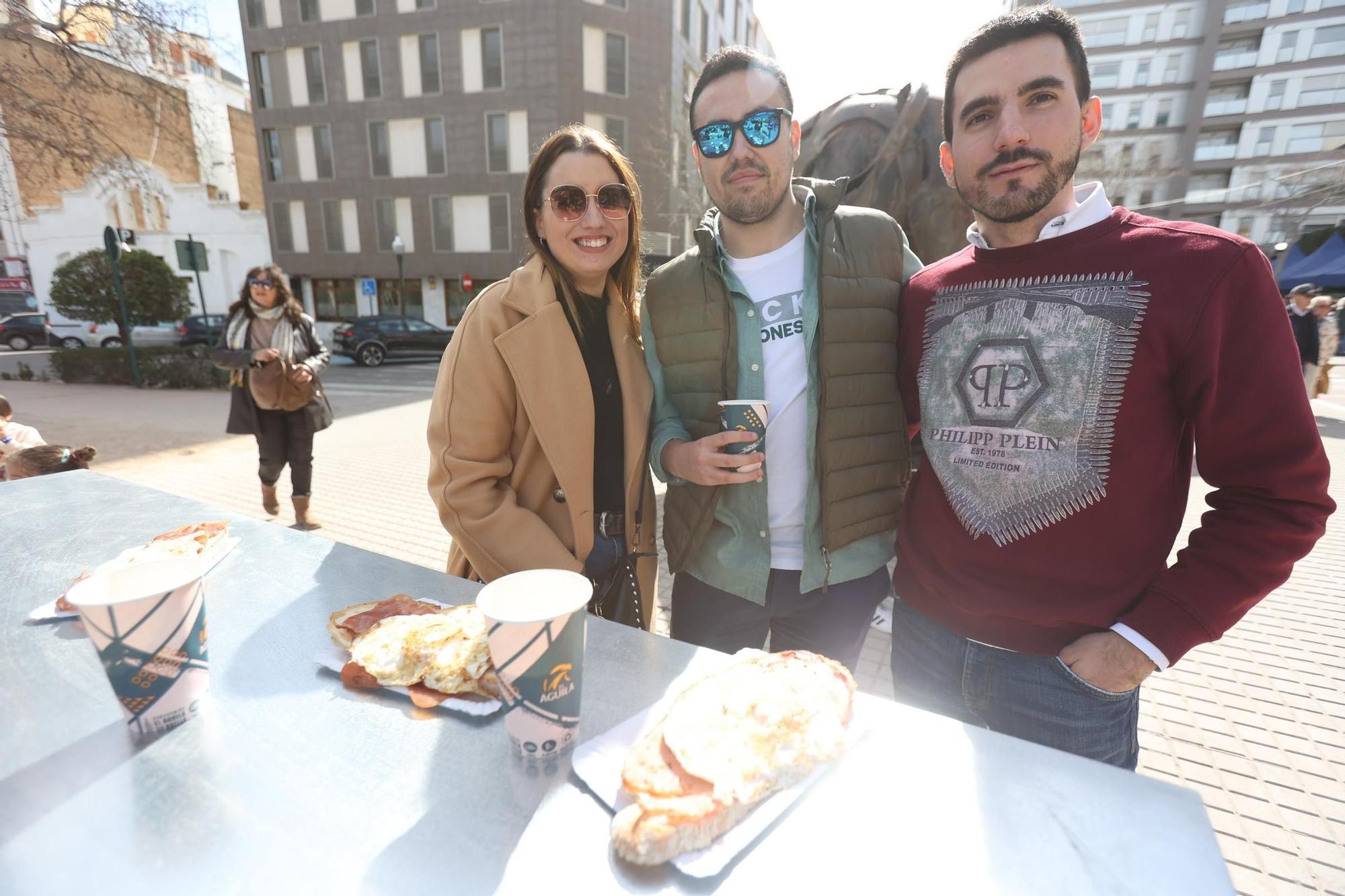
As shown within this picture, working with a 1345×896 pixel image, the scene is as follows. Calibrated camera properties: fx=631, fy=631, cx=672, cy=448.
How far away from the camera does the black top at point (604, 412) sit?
6.97ft

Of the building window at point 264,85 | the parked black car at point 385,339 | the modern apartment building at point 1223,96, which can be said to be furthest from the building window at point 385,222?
the modern apartment building at point 1223,96

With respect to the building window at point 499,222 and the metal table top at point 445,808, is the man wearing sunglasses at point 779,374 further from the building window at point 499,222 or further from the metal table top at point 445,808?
the building window at point 499,222

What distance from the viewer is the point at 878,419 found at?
2.13 meters

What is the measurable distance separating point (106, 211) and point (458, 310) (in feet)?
58.9

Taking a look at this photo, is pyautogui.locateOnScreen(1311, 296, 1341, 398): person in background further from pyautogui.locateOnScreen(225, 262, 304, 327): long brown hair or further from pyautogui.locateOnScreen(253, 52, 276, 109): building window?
pyautogui.locateOnScreen(253, 52, 276, 109): building window

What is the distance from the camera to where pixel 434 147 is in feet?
91.0

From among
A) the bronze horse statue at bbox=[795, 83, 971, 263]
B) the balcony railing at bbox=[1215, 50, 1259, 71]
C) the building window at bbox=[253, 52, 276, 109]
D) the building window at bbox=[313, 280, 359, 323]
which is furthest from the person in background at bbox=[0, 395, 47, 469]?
the balcony railing at bbox=[1215, 50, 1259, 71]

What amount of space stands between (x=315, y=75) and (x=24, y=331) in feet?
53.6

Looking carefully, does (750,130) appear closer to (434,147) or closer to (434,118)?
(434,147)

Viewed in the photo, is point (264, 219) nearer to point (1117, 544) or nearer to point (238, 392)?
point (238, 392)

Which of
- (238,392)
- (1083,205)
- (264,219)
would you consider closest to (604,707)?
(1083,205)

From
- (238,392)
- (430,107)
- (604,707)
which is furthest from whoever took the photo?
(430,107)

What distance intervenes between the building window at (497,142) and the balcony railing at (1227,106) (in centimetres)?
4077

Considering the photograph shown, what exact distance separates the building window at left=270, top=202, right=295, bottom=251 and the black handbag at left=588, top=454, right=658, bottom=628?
1357 inches
